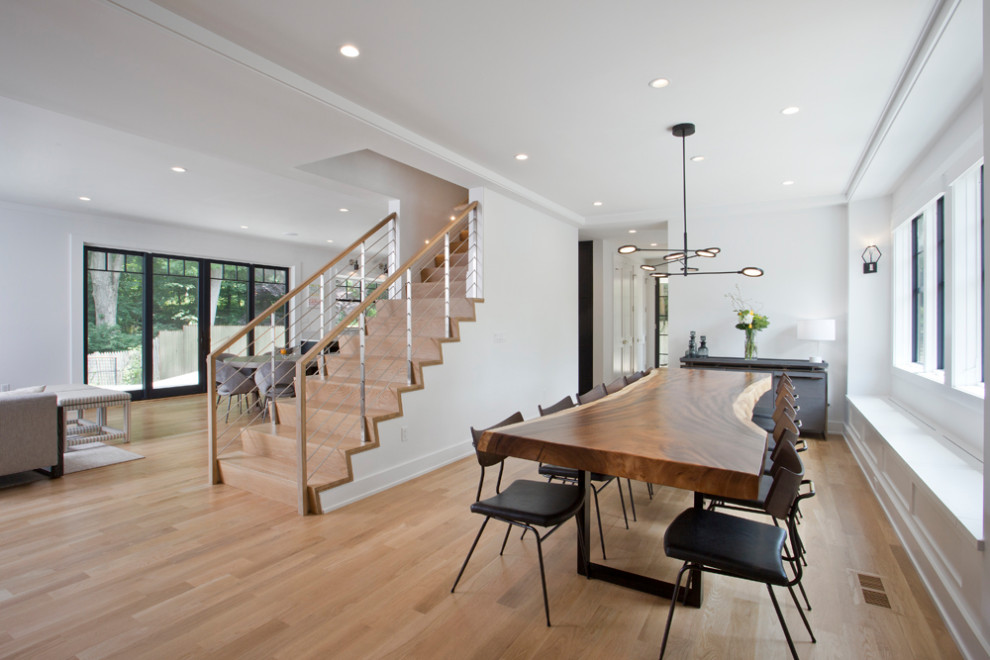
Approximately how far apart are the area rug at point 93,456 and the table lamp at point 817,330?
715 cm

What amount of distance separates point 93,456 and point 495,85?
5.11 m

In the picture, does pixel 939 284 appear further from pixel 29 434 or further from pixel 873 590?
pixel 29 434

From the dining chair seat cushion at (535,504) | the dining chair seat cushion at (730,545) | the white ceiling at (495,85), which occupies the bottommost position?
the dining chair seat cushion at (730,545)

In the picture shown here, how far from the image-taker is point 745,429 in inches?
89.7

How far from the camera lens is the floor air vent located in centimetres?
225

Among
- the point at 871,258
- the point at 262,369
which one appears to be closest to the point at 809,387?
the point at 871,258

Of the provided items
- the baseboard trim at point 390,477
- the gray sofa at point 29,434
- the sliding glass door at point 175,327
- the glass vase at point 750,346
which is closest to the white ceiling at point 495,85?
the glass vase at point 750,346

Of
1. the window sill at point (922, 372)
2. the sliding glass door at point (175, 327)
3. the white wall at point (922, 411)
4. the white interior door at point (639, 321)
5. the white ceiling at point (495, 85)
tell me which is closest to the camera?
the white wall at point (922, 411)

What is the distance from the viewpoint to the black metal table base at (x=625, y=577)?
7.30ft

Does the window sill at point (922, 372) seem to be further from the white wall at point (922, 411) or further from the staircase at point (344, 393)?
the staircase at point (344, 393)

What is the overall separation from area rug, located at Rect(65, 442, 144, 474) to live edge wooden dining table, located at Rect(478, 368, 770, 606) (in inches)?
170

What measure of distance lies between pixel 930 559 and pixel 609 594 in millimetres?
1563

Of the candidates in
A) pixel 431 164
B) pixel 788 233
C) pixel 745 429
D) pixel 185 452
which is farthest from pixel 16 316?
pixel 788 233

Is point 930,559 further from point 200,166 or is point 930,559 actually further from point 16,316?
point 16,316
